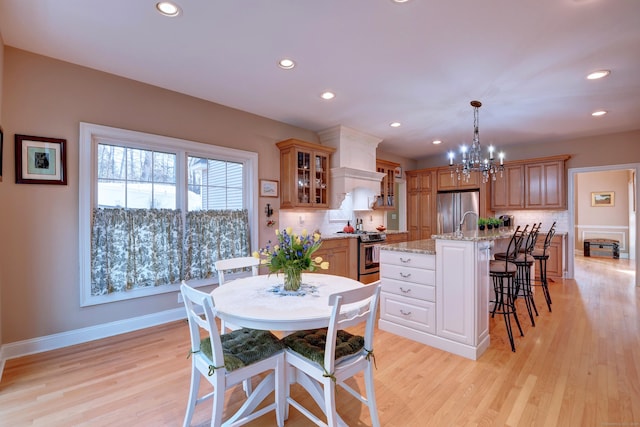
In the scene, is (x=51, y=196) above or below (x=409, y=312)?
above

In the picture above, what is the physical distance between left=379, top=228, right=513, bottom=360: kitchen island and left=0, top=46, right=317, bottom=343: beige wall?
2657mm

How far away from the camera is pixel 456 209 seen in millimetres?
6375

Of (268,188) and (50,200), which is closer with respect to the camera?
(50,200)

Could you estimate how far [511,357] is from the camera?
2.54 meters

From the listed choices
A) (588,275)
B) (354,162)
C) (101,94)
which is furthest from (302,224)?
(588,275)

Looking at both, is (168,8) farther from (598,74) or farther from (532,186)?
(532,186)

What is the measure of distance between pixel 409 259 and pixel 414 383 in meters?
Answer: 1.11

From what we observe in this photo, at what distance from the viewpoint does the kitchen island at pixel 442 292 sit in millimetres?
2531

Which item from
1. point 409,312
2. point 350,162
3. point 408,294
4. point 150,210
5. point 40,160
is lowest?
point 409,312

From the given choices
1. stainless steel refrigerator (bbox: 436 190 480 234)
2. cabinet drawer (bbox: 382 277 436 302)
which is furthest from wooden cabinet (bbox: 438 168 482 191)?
cabinet drawer (bbox: 382 277 436 302)

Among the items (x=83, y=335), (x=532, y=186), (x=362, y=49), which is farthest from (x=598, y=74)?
(x=83, y=335)

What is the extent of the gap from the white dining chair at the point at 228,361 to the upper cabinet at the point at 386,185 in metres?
4.64

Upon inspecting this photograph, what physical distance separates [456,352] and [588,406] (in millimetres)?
877

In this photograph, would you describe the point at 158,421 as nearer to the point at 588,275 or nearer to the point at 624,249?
the point at 588,275
